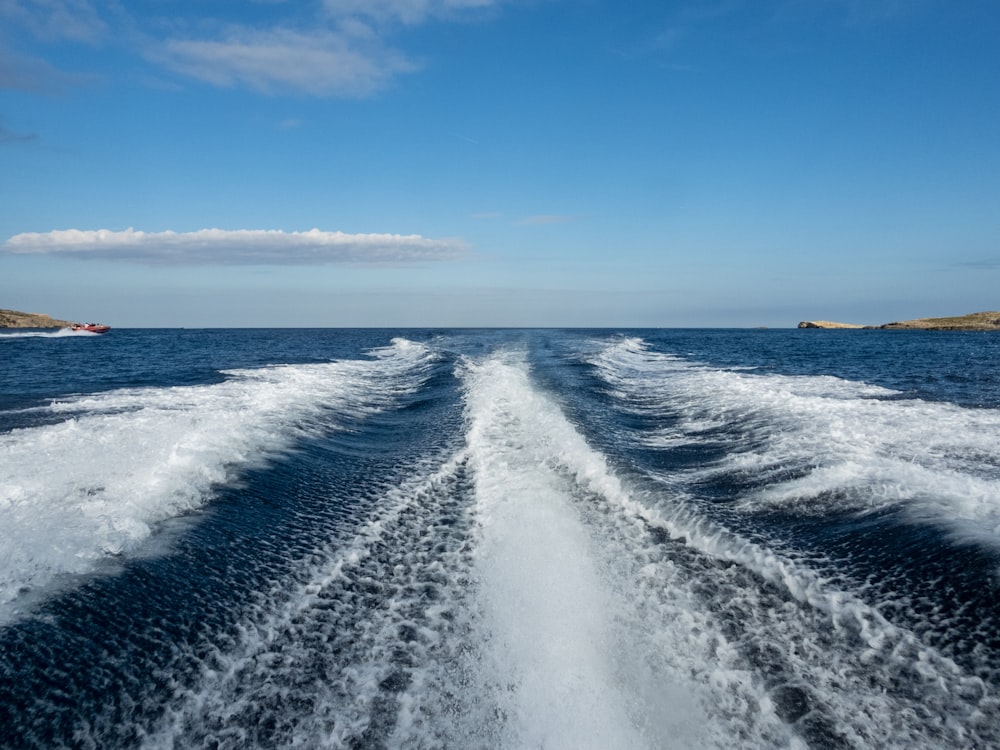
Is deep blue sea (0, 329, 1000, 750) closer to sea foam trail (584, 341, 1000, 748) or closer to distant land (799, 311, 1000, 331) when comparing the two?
sea foam trail (584, 341, 1000, 748)

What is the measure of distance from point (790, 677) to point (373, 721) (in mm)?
2905

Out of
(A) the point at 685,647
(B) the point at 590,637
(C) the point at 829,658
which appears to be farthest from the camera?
(B) the point at 590,637

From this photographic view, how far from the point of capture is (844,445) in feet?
32.3

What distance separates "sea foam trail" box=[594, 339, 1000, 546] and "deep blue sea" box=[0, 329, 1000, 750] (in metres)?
0.09

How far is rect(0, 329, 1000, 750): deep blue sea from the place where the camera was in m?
3.68

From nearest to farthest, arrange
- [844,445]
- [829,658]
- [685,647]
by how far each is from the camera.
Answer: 1. [829,658]
2. [685,647]
3. [844,445]

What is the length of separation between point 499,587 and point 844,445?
747 centimetres

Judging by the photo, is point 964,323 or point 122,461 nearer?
point 122,461

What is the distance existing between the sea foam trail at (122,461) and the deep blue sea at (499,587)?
52 mm

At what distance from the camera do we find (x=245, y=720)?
11.9 ft

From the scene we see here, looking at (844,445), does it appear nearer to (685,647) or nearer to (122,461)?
(685,647)

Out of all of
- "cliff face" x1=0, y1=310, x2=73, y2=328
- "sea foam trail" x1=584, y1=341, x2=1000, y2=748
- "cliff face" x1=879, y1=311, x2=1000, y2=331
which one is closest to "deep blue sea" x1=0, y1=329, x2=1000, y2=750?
"sea foam trail" x1=584, y1=341, x2=1000, y2=748

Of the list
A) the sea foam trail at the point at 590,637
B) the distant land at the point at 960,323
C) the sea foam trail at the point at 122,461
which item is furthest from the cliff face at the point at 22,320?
the distant land at the point at 960,323

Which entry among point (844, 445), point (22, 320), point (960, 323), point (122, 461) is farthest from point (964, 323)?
point (22, 320)
